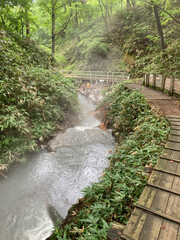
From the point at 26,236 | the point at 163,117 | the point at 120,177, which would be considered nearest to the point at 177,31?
the point at 163,117

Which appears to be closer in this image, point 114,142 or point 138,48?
point 114,142

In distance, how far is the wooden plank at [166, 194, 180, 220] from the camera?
2291 millimetres

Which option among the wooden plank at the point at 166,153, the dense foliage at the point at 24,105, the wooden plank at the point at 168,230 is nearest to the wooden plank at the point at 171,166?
the wooden plank at the point at 166,153

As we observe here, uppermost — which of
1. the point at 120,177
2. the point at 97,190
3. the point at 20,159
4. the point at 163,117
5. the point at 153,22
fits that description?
the point at 153,22

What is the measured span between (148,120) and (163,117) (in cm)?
57

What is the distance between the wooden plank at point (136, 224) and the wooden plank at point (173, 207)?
0.39 meters

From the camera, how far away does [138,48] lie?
691 inches

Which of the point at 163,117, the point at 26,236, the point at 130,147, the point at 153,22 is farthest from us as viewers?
the point at 153,22

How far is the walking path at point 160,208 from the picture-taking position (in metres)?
2.08

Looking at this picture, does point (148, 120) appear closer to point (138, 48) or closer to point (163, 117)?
point (163, 117)

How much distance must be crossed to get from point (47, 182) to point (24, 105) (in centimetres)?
398

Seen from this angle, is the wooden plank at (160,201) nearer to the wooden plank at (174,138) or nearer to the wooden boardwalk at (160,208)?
the wooden boardwalk at (160,208)

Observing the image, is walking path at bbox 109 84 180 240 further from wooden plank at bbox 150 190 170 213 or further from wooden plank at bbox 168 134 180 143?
wooden plank at bbox 168 134 180 143

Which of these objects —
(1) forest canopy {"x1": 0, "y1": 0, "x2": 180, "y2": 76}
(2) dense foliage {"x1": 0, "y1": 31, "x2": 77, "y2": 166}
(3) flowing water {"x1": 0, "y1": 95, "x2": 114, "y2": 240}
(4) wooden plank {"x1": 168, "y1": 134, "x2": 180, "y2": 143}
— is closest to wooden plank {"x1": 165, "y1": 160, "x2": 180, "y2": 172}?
(4) wooden plank {"x1": 168, "y1": 134, "x2": 180, "y2": 143}
